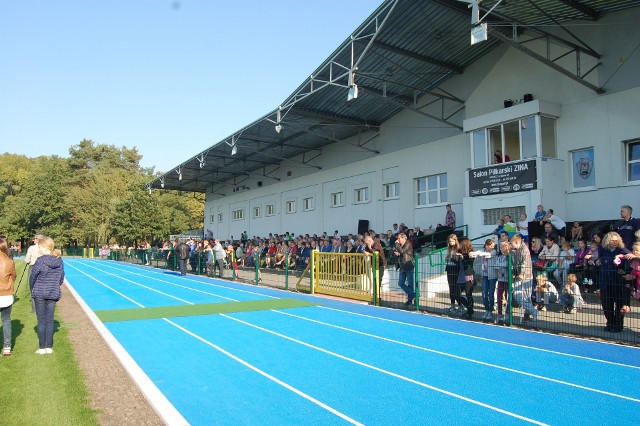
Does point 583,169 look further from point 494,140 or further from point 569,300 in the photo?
point 569,300

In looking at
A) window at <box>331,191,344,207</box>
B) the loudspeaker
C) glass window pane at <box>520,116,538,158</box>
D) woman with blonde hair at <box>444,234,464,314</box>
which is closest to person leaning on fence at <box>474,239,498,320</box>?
woman with blonde hair at <box>444,234,464,314</box>

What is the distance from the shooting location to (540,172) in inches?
623

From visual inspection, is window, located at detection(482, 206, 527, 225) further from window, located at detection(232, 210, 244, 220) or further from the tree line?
the tree line

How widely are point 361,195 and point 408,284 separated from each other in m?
14.6

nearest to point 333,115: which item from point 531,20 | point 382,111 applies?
point 382,111

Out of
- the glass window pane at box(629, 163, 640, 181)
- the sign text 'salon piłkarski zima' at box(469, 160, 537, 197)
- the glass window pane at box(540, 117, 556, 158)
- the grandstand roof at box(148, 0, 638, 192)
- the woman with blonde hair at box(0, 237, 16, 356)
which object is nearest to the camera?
the woman with blonde hair at box(0, 237, 16, 356)

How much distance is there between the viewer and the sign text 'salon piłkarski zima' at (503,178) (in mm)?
16203

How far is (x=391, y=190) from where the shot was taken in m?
24.6

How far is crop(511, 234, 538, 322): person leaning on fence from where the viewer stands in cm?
960

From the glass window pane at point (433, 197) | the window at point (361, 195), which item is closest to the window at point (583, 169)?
the glass window pane at point (433, 197)

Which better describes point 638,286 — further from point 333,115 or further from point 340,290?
point 333,115

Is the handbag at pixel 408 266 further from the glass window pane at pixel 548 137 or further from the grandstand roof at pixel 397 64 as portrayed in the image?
the glass window pane at pixel 548 137

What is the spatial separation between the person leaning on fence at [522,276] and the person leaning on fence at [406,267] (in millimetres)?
2935

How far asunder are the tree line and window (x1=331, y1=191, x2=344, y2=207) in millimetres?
27216
